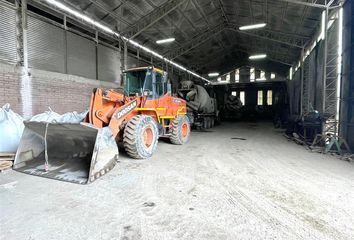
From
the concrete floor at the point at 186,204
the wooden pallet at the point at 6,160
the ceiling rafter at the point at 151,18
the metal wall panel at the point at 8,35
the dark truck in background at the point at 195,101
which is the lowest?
the concrete floor at the point at 186,204

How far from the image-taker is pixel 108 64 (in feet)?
33.1

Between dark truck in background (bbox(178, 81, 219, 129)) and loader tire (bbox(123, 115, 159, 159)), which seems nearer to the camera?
loader tire (bbox(123, 115, 159, 159))

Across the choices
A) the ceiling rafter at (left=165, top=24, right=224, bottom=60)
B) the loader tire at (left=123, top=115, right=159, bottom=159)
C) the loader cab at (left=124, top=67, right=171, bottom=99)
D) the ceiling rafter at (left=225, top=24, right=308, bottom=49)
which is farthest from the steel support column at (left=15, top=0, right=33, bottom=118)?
the ceiling rafter at (left=225, top=24, right=308, bottom=49)

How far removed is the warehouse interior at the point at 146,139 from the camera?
240 centimetres

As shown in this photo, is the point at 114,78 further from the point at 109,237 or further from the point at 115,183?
the point at 109,237

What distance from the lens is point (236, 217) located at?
2.43 m

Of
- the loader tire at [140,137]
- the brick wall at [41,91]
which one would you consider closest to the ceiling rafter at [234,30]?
the brick wall at [41,91]

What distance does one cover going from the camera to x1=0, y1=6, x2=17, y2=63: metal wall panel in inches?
230

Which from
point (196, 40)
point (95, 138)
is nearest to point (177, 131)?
point (95, 138)

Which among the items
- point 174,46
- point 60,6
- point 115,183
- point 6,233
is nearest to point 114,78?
point 60,6

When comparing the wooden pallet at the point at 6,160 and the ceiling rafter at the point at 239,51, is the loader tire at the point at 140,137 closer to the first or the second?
the wooden pallet at the point at 6,160

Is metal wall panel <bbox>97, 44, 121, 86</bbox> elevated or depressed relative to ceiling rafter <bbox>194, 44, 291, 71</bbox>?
depressed

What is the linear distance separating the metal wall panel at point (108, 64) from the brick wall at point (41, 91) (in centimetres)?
103

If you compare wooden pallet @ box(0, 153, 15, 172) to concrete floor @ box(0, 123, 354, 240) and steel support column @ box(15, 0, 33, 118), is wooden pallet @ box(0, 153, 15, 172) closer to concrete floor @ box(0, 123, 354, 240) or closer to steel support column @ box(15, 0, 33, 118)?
concrete floor @ box(0, 123, 354, 240)
